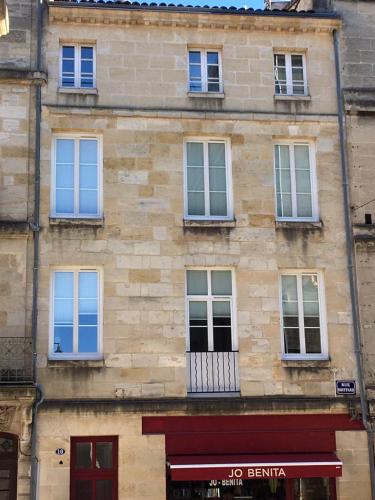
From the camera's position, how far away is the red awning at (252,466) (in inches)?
605

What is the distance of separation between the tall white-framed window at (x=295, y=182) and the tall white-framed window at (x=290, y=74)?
1.29 m

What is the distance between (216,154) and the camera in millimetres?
17922

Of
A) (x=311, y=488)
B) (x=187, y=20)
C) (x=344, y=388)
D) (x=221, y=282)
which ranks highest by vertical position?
(x=187, y=20)

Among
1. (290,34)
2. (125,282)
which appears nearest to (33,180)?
(125,282)

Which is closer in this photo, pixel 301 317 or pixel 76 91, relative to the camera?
pixel 301 317

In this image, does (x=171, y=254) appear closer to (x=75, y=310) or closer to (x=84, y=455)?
(x=75, y=310)

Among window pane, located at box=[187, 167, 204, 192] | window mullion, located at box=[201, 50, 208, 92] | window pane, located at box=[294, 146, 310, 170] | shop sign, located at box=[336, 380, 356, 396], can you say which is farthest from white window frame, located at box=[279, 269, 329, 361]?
window mullion, located at box=[201, 50, 208, 92]

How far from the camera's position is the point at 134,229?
17.0 meters

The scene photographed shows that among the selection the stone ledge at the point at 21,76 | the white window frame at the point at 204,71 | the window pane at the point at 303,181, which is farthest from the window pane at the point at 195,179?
the stone ledge at the point at 21,76

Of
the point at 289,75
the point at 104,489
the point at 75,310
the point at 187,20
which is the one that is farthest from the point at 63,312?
the point at 289,75

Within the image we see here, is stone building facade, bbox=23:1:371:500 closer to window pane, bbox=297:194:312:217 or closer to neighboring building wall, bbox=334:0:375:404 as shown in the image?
window pane, bbox=297:194:312:217

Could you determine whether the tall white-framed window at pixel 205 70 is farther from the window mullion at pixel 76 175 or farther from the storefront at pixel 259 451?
the storefront at pixel 259 451

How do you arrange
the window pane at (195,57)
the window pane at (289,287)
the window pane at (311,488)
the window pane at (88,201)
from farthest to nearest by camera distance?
the window pane at (195,57) < the window pane at (289,287) < the window pane at (88,201) < the window pane at (311,488)

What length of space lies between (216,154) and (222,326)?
12.5 ft
